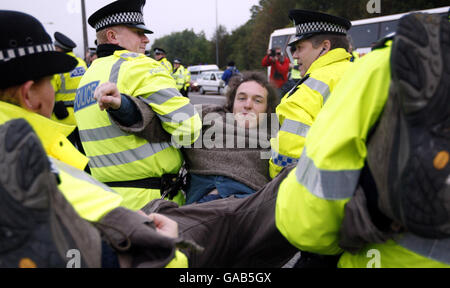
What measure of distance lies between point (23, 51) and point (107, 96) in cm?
70

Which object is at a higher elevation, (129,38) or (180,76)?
(129,38)

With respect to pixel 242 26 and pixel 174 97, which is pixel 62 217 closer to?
pixel 174 97

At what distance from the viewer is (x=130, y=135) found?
2072 mm

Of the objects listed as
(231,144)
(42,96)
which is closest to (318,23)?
(231,144)

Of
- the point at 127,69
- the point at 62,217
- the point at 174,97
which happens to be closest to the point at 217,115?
the point at 174,97

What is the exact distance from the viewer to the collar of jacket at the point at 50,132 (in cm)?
112

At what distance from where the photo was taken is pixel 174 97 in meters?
2.13

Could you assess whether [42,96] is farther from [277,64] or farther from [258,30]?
[258,30]

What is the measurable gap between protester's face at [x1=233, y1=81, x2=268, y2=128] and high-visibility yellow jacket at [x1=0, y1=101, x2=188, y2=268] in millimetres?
1552

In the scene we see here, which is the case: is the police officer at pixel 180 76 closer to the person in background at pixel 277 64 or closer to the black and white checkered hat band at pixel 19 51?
the person in background at pixel 277 64

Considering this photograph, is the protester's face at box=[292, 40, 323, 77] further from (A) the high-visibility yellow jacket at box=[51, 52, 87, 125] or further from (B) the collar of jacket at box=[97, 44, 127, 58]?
(A) the high-visibility yellow jacket at box=[51, 52, 87, 125]

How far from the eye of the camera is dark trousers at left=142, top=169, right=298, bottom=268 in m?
1.72

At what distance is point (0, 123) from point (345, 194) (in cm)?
110

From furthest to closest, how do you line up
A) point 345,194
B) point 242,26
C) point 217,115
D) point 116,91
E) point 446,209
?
point 242,26, point 217,115, point 116,91, point 345,194, point 446,209
